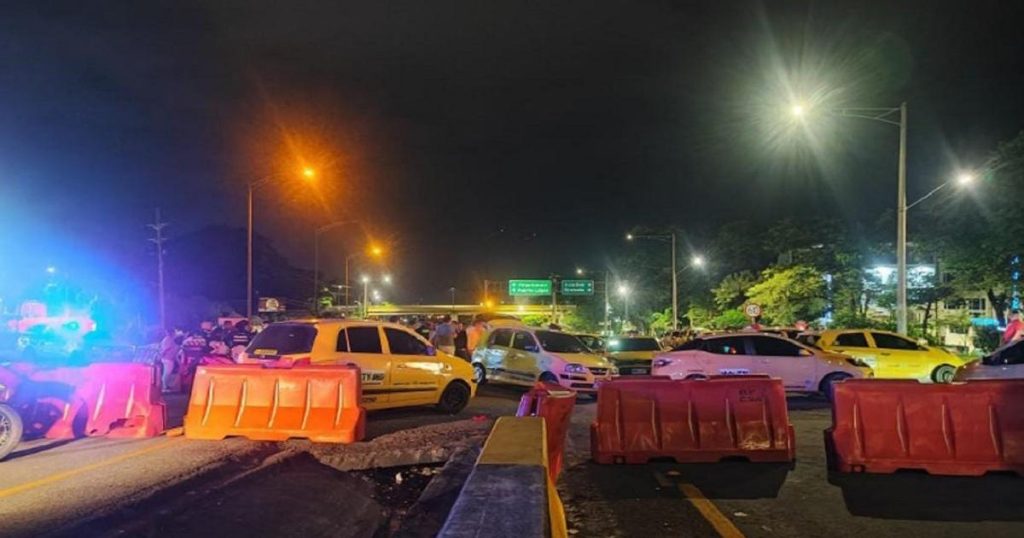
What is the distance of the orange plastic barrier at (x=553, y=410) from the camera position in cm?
854

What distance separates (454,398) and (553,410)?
6168 millimetres

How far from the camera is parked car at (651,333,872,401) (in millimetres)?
17719

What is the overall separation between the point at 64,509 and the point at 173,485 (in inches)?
45.1

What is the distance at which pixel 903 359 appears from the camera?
65.5 feet

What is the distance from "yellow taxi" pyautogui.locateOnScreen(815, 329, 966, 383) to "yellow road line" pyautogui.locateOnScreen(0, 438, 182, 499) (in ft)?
50.9

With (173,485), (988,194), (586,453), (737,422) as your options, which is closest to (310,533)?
(173,485)

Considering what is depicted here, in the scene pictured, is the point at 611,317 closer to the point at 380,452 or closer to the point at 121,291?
the point at 121,291

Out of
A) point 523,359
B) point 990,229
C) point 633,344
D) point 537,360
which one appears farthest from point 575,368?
point 990,229

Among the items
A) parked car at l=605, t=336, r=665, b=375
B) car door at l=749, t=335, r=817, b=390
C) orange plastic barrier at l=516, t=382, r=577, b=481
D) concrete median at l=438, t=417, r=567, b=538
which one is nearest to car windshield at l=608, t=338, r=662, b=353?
parked car at l=605, t=336, r=665, b=375

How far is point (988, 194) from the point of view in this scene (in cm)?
2891

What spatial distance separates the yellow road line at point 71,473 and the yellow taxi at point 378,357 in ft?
6.91

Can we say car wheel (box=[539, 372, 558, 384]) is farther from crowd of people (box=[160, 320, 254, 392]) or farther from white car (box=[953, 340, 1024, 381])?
white car (box=[953, 340, 1024, 381])

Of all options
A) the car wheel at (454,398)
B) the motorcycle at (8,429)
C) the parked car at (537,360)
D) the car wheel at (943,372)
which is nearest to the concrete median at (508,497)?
the motorcycle at (8,429)

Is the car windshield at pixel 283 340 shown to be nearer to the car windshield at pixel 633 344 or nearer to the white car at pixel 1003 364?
the white car at pixel 1003 364
